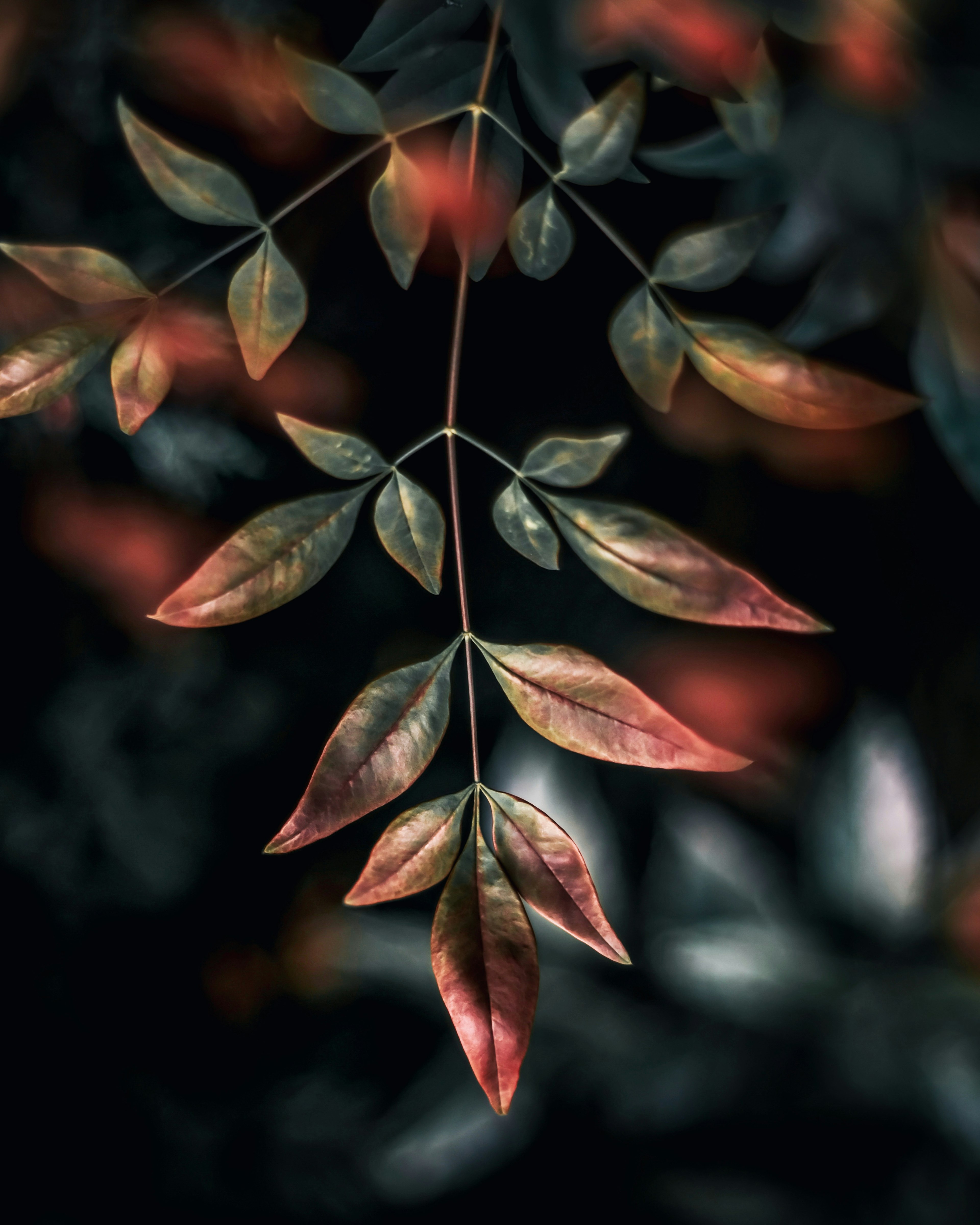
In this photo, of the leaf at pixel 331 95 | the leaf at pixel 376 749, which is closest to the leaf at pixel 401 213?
the leaf at pixel 331 95

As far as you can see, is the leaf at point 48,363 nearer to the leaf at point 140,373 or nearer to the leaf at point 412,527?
the leaf at point 140,373

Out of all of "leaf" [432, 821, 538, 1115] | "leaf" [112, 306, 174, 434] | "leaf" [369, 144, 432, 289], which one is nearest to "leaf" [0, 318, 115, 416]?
"leaf" [112, 306, 174, 434]

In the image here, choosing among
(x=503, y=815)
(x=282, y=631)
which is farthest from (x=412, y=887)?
(x=282, y=631)

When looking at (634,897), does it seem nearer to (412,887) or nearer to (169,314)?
(412,887)

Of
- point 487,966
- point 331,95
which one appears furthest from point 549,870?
point 331,95

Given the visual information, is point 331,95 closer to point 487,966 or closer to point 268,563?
point 268,563

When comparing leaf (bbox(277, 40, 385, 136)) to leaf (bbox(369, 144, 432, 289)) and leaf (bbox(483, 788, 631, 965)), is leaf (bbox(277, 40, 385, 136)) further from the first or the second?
leaf (bbox(483, 788, 631, 965))

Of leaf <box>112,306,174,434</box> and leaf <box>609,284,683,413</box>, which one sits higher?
leaf <box>609,284,683,413</box>
